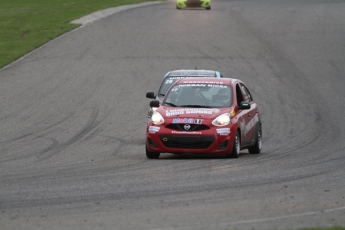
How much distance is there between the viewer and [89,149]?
17016 mm

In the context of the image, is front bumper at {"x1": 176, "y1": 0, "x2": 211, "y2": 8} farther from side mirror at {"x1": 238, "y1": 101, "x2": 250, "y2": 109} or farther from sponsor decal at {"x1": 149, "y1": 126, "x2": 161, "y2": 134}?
sponsor decal at {"x1": 149, "y1": 126, "x2": 161, "y2": 134}

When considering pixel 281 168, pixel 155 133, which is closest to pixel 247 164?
pixel 281 168

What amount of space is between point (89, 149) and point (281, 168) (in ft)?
16.0

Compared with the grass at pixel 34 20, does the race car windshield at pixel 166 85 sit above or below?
above

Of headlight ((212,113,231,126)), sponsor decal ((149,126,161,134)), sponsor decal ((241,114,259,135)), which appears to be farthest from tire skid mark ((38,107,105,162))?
sponsor decal ((241,114,259,135))

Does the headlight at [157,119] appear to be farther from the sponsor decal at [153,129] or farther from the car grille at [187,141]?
the car grille at [187,141]

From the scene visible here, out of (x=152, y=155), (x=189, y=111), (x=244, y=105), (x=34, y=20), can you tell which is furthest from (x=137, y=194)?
(x=34, y=20)

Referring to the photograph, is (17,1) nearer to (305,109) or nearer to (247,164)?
(305,109)

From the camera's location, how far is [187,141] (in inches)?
576

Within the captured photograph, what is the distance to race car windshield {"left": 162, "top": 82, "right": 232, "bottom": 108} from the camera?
15.5 m

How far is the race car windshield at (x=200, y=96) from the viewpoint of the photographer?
15492 millimetres

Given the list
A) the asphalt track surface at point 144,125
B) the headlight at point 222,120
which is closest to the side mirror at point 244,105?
the headlight at point 222,120

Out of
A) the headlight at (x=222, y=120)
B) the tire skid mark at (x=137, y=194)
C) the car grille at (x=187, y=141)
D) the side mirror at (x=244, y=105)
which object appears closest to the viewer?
the tire skid mark at (x=137, y=194)

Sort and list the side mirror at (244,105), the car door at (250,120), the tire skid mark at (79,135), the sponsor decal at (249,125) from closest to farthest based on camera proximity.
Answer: the side mirror at (244,105) < the sponsor decal at (249,125) < the car door at (250,120) < the tire skid mark at (79,135)
